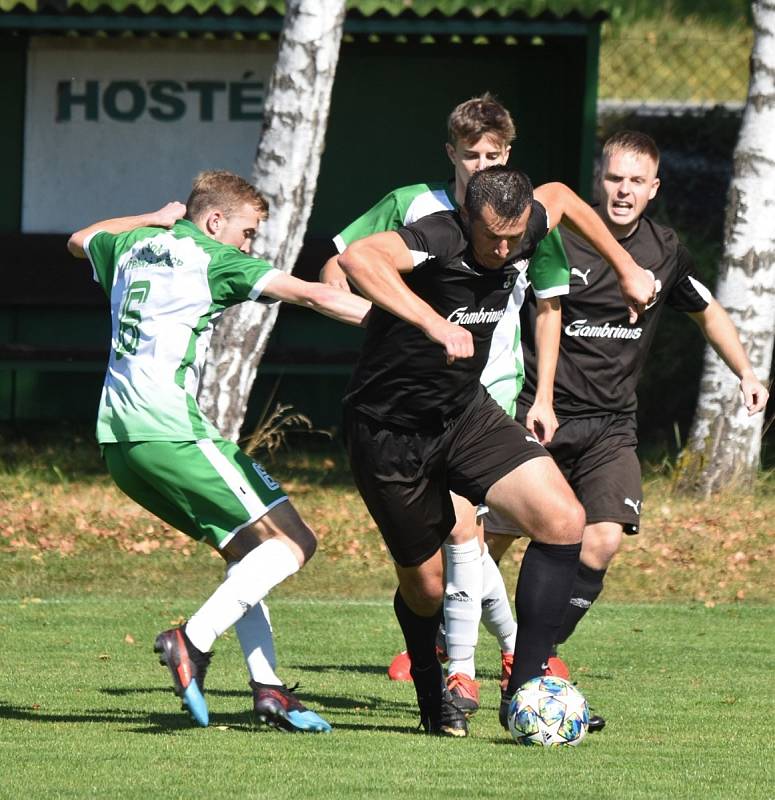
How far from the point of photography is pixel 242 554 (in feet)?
19.8

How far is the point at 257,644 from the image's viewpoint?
603 cm

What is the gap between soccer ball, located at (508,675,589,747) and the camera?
551cm

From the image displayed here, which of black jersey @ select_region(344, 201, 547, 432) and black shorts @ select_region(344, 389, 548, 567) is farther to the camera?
black shorts @ select_region(344, 389, 548, 567)

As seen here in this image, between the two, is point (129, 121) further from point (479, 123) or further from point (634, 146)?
point (479, 123)

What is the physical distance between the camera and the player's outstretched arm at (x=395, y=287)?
5074mm

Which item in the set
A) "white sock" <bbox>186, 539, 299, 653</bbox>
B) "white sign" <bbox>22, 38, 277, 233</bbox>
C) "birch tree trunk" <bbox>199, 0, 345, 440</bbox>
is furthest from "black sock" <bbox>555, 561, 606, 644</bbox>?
"white sign" <bbox>22, 38, 277, 233</bbox>

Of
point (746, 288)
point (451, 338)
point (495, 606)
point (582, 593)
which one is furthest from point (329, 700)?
point (746, 288)

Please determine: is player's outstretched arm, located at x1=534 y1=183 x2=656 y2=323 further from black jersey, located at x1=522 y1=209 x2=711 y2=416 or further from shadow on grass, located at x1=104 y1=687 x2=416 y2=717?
shadow on grass, located at x1=104 y1=687 x2=416 y2=717

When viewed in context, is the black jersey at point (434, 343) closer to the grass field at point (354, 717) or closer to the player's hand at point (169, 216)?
the player's hand at point (169, 216)

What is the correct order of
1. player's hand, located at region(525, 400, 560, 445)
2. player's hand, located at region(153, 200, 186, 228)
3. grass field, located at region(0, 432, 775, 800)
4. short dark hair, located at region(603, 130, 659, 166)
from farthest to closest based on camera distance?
short dark hair, located at region(603, 130, 659, 166), player's hand, located at region(525, 400, 560, 445), player's hand, located at region(153, 200, 186, 228), grass field, located at region(0, 432, 775, 800)

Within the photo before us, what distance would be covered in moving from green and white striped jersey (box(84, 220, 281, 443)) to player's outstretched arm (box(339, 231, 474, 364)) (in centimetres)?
54

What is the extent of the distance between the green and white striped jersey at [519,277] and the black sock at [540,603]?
103 centimetres

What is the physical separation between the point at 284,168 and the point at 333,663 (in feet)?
16.1

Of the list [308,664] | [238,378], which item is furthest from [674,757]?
[238,378]
